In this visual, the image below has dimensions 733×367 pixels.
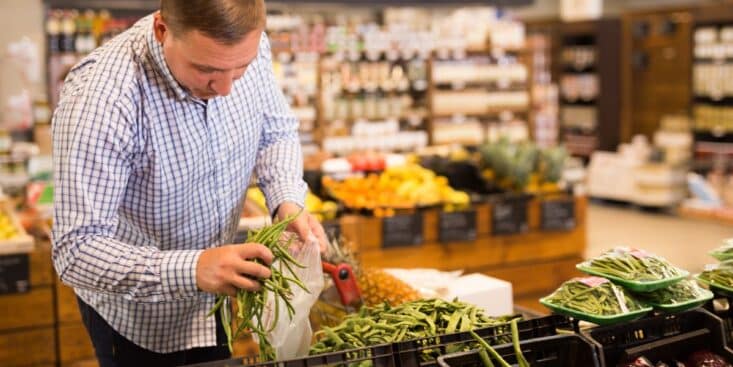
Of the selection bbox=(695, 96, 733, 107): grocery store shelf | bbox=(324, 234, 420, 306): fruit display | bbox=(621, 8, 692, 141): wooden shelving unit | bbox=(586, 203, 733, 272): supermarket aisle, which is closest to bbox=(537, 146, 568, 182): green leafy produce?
bbox=(586, 203, 733, 272): supermarket aisle

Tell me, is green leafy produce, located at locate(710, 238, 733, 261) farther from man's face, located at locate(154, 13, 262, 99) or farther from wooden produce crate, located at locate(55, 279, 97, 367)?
wooden produce crate, located at locate(55, 279, 97, 367)

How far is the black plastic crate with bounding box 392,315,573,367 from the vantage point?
2.05 meters

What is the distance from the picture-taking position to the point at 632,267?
94.3 inches

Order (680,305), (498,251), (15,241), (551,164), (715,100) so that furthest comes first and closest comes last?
(715,100)
(551,164)
(498,251)
(15,241)
(680,305)

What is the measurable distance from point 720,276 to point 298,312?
1.24 m

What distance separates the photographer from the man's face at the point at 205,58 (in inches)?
79.3

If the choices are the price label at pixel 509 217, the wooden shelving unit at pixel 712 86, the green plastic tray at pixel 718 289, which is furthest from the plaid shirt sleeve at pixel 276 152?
the wooden shelving unit at pixel 712 86

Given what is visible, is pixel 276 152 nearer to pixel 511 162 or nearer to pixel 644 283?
pixel 644 283

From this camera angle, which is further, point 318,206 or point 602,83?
point 602,83

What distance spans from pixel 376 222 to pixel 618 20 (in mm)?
8124

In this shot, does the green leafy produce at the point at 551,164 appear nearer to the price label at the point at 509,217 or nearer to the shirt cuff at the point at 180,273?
the price label at the point at 509,217

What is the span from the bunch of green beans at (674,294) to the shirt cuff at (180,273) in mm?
1148

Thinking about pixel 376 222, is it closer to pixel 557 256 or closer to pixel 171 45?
pixel 557 256

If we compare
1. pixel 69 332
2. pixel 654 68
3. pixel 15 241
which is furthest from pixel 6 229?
pixel 654 68
